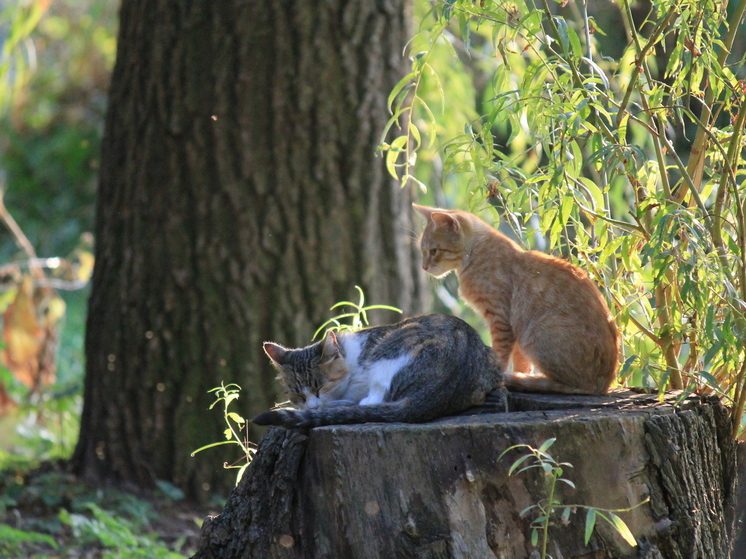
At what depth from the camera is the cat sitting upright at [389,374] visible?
2436 millimetres

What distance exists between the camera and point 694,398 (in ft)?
8.72

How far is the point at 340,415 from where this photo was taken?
2391 mm

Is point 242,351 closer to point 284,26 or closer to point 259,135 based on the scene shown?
point 259,135

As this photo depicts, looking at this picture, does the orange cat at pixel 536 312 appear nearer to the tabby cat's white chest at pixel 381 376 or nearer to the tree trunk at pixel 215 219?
the tabby cat's white chest at pixel 381 376

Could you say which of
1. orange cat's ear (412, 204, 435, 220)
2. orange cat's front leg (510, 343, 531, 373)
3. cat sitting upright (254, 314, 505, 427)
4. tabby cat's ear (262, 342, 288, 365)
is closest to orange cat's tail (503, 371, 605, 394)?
cat sitting upright (254, 314, 505, 427)

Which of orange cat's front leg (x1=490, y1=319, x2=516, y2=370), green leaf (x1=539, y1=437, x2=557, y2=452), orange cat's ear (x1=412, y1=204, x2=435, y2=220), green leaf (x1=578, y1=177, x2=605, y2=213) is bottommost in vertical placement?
green leaf (x1=539, y1=437, x2=557, y2=452)

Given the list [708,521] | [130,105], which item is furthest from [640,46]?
[130,105]

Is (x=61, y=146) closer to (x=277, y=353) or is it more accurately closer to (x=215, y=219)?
(x=215, y=219)

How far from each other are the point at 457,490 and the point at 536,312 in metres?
0.96

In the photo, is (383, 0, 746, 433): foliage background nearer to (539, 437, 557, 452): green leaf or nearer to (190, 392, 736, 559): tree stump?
(190, 392, 736, 559): tree stump

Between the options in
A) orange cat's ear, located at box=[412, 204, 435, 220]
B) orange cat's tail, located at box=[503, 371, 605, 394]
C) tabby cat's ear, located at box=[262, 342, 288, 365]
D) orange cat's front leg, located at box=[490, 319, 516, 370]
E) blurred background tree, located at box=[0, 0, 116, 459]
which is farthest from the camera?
blurred background tree, located at box=[0, 0, 116, 459]

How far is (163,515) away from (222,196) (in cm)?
148

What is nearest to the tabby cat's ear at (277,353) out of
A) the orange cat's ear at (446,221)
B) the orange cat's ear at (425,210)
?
the orange cat's ear at (446,221)

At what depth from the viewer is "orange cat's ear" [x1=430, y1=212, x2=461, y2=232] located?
3629mm
